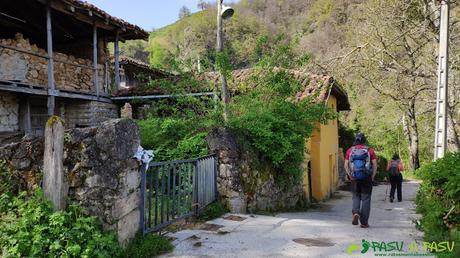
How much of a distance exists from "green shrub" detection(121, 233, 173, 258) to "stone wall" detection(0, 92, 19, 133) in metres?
7.14

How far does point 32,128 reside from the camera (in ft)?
36.3

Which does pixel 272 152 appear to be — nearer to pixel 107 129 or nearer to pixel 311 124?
pixel 311 124

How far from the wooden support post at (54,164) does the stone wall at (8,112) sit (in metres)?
6.96

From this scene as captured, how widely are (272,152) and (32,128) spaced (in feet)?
24.2

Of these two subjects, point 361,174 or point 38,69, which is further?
point 38,69

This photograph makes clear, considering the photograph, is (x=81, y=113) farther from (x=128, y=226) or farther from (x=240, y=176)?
(x=128, y=226)

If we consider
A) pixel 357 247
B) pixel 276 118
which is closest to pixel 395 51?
pixel 276 118

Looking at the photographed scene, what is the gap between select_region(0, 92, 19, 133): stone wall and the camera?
968 cm

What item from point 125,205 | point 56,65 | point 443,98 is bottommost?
point 125,205

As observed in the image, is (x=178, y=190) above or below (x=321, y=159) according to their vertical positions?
above

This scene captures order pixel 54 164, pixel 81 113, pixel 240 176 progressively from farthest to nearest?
pixel 81 113 < pixel 240 176 < pixel 54 164

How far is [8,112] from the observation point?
9883mm

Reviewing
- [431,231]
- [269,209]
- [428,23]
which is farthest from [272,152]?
[428,23]

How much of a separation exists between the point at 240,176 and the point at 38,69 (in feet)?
22.0
